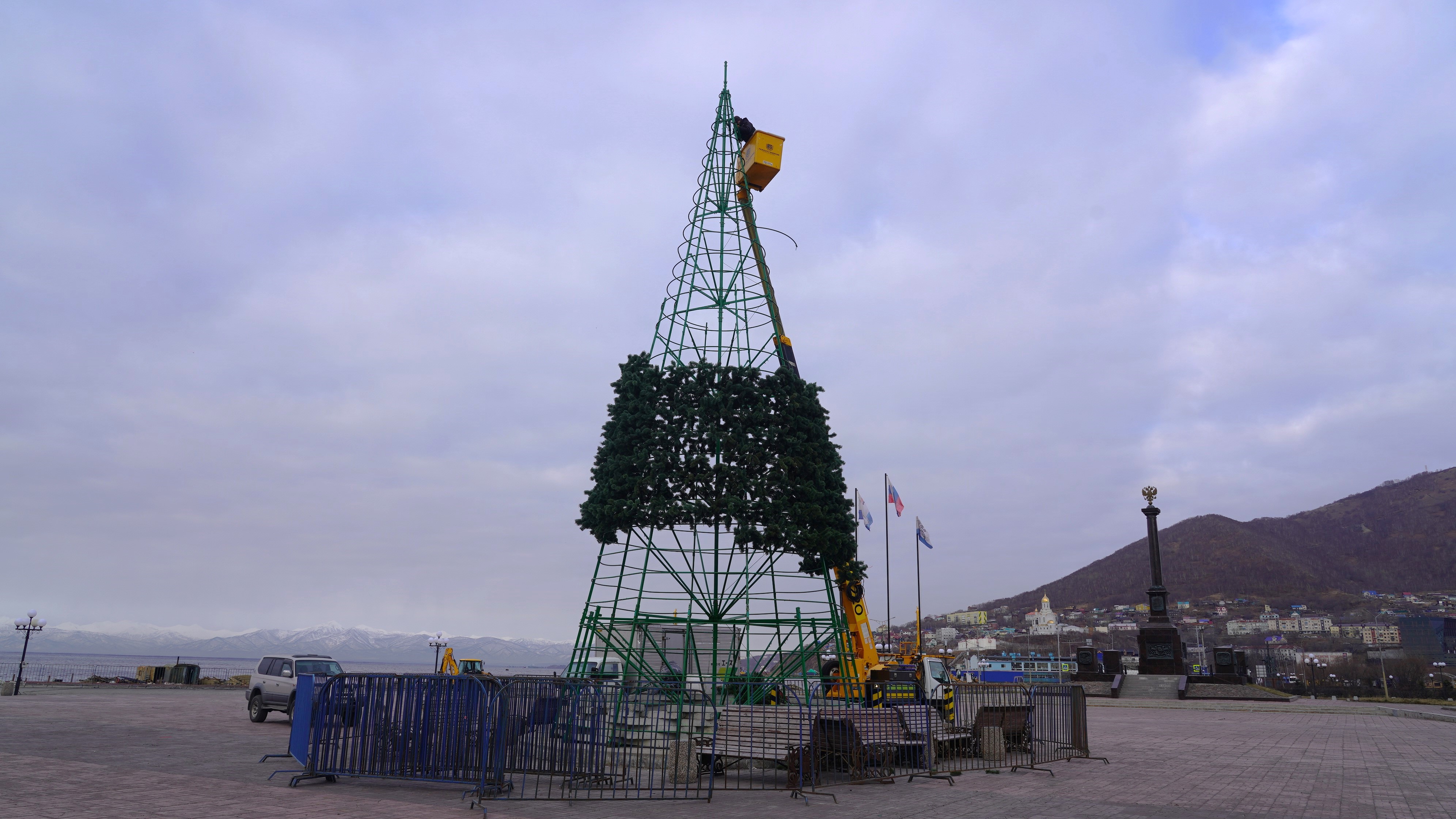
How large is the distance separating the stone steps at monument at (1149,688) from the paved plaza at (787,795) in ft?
77.3

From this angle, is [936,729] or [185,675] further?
[185,675]

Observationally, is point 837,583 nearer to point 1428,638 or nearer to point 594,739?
point 594,739

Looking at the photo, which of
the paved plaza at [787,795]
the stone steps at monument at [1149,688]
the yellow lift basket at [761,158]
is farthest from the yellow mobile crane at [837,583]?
the stone steps at monument at [1149,688]

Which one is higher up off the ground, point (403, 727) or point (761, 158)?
point (761, 158)

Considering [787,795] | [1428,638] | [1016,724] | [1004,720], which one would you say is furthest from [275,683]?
[1428,638]

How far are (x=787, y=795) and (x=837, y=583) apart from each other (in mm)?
6244

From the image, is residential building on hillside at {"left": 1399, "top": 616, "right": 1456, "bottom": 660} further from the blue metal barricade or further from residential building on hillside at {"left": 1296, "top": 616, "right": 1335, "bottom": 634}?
the blue metal barricade

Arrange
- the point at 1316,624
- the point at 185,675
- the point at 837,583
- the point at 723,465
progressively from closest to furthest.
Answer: the point at 723,465
the point at 837,583
the point at 185,675
the point at 1316,624

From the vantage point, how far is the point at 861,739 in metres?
13.2

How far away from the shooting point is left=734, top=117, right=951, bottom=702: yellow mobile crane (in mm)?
17422

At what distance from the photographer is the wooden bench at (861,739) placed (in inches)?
512

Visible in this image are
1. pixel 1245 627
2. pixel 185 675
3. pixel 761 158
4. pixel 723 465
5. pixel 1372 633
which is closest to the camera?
pixel 723 465

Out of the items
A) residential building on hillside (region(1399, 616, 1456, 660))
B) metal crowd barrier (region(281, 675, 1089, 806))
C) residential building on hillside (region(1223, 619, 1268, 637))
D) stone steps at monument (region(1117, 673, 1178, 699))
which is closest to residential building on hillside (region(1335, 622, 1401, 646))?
residential building on hillside (region(1399, 616, 1456, 660))

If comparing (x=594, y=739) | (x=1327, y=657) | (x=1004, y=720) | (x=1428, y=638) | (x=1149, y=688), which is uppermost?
(x=594, y=739)
